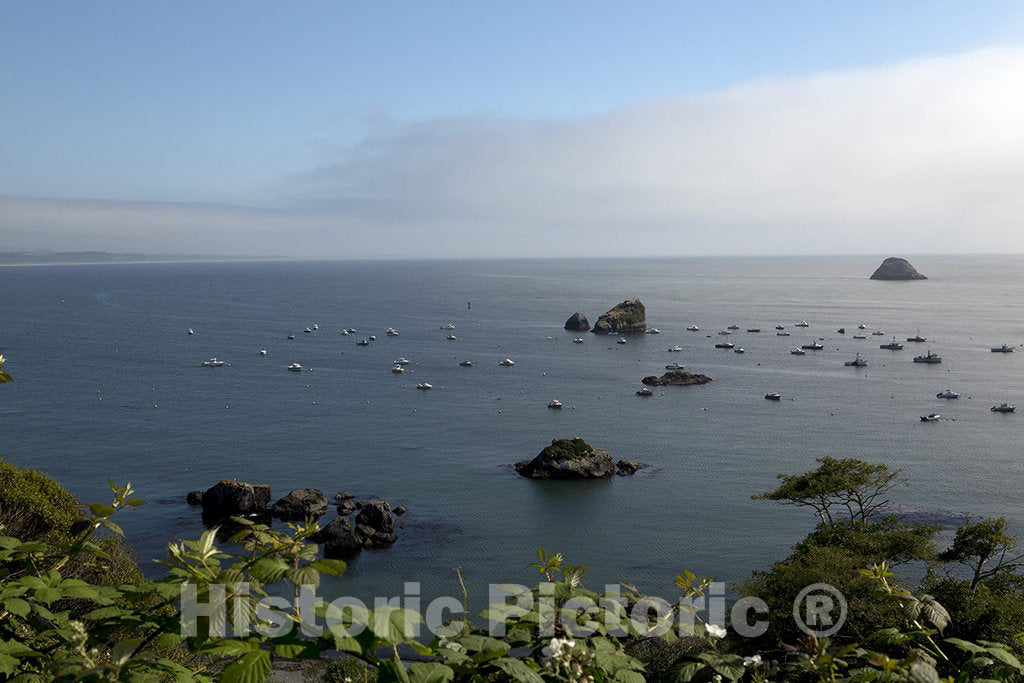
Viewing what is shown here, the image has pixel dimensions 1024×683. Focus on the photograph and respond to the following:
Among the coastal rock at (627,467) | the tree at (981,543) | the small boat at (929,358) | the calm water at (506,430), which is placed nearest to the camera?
the tree at (981,543)

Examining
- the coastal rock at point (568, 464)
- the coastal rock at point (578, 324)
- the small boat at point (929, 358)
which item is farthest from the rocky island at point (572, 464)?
the coastal rock at point (578, 324)

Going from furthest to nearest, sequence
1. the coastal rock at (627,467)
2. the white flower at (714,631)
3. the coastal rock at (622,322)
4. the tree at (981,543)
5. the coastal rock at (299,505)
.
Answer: the coastal rock at (622,322) → the coastal rock at (627,467) → the coastal rock at (299,505) → the tree at (981,543) → the white flower at (714,631)

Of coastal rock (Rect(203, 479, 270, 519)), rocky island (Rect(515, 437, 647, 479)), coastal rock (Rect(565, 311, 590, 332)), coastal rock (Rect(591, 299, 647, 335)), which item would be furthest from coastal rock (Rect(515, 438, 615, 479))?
coastal rock (Rect(565, 311, 590, 332))

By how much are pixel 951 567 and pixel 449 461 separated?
35.2 meters

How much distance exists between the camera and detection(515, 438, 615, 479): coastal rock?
184ft

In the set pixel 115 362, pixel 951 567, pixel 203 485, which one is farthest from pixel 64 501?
pixel 115 362

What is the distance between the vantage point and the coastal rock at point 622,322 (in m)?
134

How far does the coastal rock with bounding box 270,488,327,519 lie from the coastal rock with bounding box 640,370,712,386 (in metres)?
52.1

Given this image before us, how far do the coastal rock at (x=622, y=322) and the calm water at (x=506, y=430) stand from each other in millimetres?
6617

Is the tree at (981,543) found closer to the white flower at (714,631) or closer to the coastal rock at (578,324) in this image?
the white flower at (714,631)

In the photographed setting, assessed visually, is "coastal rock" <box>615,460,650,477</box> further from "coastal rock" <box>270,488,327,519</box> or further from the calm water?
"coastal rock" <box>270,488,327,519</box>

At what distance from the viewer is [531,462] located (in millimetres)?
57625

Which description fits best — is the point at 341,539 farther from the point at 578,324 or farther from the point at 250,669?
the point at 578,324

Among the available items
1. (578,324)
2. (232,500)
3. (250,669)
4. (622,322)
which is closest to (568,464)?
(232,500)
